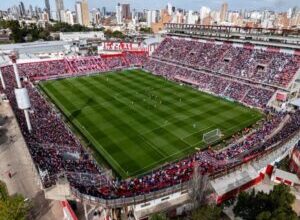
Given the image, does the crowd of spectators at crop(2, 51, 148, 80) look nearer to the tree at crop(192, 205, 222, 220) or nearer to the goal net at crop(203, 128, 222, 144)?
the goal net at crop(203, 128, 222, 144)

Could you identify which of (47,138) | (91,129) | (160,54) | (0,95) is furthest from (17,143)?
(160,54)

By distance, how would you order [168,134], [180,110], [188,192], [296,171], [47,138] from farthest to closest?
[180,110] < [168,134] < [47,138] < [296,171] < [188,192]

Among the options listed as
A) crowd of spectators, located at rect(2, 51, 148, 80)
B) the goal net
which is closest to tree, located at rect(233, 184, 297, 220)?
the goal net

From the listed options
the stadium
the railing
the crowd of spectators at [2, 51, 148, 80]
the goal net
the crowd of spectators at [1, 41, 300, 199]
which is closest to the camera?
the railing

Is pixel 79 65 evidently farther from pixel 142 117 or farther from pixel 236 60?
pixel 236 60

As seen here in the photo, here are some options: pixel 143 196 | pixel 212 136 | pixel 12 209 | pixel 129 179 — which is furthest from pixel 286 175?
pixel 12 209

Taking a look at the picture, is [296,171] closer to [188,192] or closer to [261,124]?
[261,124]
